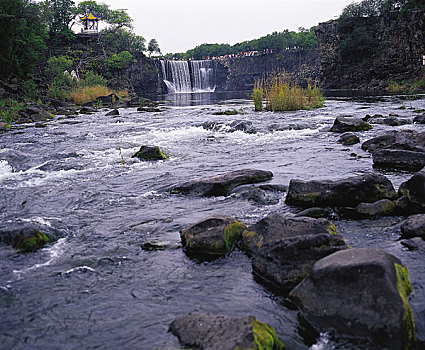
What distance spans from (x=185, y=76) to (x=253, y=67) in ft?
78.0

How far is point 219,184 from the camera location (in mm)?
7145

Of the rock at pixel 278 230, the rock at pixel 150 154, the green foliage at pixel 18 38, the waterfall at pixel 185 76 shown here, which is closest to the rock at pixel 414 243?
the rock at pixel 278 230

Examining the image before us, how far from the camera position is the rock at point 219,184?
7109 millimetres

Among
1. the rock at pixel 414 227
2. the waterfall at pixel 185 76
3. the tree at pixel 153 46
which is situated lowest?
the rock at pixel 414 227

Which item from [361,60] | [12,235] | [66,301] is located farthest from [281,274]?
[361,60]

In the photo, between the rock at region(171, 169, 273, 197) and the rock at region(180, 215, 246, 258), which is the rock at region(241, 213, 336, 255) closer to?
the rock at region(180, 215, 246, 258)

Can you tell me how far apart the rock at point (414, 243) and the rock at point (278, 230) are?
0.84 metres

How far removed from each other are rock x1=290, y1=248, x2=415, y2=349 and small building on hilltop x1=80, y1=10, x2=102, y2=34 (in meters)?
79.2

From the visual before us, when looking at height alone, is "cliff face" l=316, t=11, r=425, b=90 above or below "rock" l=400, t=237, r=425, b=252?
above

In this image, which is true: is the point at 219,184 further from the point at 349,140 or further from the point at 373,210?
the point at 349,140

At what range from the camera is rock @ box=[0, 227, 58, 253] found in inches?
192

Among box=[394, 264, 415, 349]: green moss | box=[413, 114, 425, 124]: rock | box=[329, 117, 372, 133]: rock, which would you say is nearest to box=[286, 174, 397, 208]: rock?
box=[394, 264, 415, 349]: green moss

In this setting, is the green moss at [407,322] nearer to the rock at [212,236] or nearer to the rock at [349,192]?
the rock at [212,236]

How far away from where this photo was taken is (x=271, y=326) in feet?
10.6
